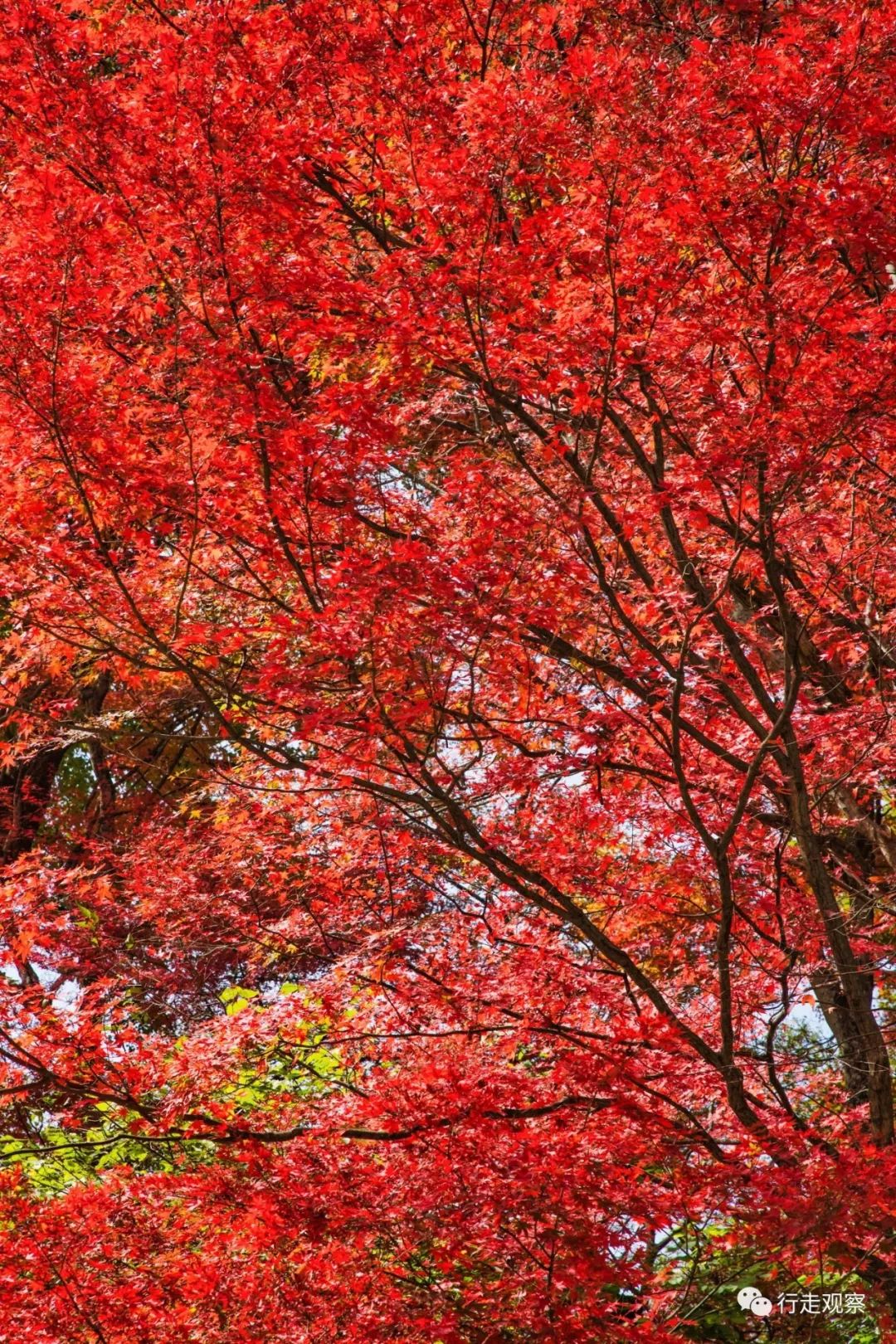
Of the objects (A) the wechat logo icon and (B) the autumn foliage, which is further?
(A) the wechat logo icon

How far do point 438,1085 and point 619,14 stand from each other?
625cm

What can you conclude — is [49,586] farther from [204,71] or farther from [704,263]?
[704,263]

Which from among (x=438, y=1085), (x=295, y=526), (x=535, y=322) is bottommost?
(x=438, y=1085)

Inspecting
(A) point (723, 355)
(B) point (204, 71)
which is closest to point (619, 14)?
(A) point (723, 355)

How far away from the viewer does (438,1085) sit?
4996mm

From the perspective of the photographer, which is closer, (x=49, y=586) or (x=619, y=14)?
(x=49, y=586)
